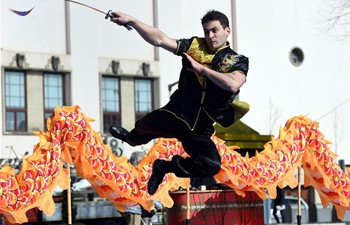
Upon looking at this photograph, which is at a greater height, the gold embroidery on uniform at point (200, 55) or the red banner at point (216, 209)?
the gold embroidery on uniform at point (200, 55)

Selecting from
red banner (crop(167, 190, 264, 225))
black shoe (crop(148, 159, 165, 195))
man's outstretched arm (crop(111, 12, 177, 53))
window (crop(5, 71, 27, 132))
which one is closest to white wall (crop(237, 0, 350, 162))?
window (crop(5, 71, 27, 132))

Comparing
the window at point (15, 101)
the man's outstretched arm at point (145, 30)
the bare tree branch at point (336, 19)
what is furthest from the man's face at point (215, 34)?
the bare tree branch at point (336, 19)

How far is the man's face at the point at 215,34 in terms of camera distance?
7562mm

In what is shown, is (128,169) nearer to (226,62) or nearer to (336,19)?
(226,62)

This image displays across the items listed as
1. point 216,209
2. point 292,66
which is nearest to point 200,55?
point 216,209

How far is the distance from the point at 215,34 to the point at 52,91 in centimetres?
2389

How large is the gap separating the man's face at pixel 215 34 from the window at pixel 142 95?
25.6 m

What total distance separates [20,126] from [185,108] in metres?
22.9

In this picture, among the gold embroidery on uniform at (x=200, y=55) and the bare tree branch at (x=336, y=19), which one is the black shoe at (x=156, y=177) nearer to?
the gold embroidery on uniform at (x=200, y=55)

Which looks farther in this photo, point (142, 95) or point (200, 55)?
point (142, 95)

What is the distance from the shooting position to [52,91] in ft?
102

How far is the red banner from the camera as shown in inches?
565

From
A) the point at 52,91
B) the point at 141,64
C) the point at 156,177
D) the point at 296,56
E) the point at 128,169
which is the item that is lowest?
the point at 128,169

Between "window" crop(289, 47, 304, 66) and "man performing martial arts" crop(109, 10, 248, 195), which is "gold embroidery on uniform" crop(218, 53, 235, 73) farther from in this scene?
"window" crop(289, 47, 304, 66)
